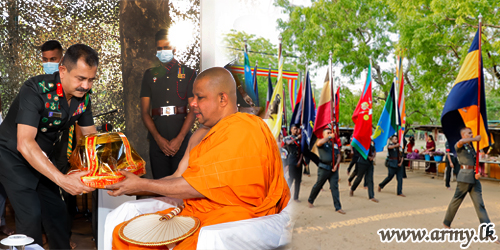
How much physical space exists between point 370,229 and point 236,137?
4570 millimetres

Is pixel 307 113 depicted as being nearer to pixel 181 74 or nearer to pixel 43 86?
pixel 181 74

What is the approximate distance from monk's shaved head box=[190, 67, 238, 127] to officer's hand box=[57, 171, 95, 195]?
2.56ft

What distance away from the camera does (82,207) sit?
3982 mm

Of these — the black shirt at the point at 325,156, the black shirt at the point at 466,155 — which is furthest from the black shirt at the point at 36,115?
the black shirt at the point at 466,155

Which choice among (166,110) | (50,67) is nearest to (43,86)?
(50,67)

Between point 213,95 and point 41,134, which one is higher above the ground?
point 213,95

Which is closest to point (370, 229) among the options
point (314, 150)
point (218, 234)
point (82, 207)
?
point (314, 150)

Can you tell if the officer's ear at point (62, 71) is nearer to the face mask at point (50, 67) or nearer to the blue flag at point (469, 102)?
the face mask at point (50, 67)

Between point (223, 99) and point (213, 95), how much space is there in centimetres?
6

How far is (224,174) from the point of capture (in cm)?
175

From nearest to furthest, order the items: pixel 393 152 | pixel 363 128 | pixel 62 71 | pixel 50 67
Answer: pixel 62 71 → pixel 50 67 → pixel 363 128 → pixel 393 152

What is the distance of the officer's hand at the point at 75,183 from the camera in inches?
79.5

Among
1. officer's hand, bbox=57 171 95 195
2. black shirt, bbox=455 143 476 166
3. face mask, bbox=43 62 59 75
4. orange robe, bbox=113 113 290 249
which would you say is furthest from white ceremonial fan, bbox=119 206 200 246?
black shirt, bbox=455 143 476 166

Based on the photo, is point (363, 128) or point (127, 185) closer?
point (127, 185)
